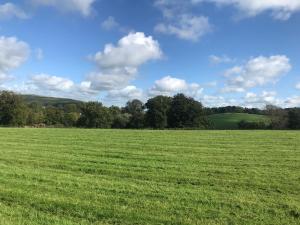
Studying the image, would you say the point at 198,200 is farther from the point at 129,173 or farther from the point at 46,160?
the point at 46,160

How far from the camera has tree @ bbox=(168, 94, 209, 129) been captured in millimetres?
93381

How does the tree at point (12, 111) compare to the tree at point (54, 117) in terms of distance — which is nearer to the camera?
the tree at point (12, 111)

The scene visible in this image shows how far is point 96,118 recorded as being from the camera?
311ft

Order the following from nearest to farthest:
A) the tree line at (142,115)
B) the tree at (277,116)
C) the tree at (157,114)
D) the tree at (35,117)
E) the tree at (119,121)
Answer: the tree at (277,116) < the tree line at (142,115) < the tree at (157,114) < the tree at (119,121) < the tree at (35,117)

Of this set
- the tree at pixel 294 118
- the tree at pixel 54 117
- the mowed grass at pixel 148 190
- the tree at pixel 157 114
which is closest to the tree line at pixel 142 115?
the tree at pixel 157 114

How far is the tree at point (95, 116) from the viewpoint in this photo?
9469 centimetres

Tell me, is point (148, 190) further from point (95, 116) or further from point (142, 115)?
point (142, 115)

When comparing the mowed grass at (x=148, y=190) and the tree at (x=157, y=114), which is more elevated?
the tree at (x=157, y=114)

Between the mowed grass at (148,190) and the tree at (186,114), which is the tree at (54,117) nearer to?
the tree at (186,114)

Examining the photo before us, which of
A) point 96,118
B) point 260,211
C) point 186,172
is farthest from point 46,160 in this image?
point 96,118

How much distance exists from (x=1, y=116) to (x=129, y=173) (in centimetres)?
8439

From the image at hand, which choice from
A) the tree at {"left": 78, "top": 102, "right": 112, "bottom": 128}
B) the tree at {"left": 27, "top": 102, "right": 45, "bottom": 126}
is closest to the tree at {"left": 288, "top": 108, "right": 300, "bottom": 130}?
the tree at {"left": 78, "top": 102, "right": 112, "bottom": 128}

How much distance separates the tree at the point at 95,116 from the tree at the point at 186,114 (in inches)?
570

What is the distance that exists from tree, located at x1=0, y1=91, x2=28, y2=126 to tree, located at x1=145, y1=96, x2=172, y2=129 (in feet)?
90.6
